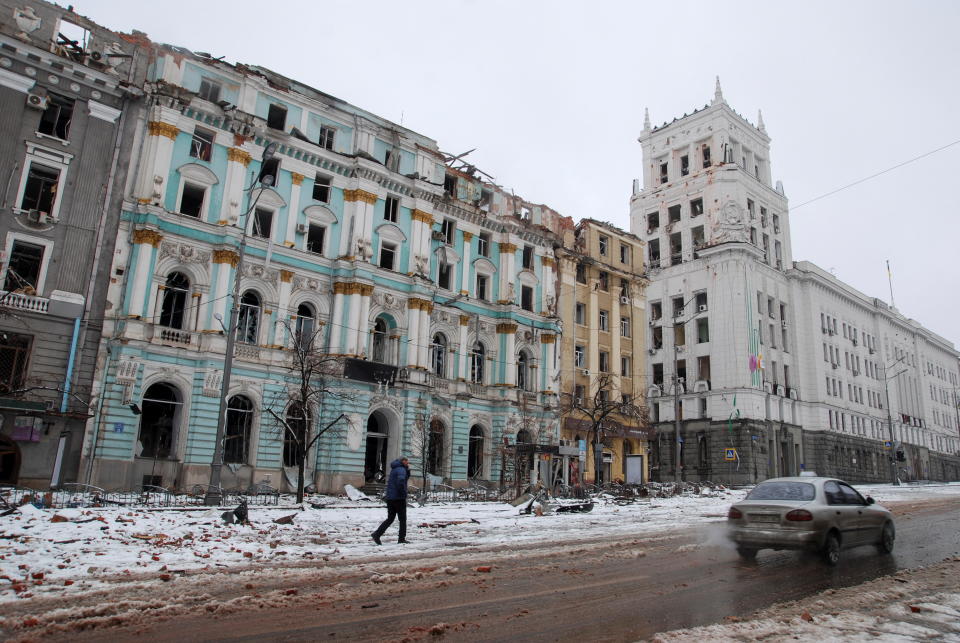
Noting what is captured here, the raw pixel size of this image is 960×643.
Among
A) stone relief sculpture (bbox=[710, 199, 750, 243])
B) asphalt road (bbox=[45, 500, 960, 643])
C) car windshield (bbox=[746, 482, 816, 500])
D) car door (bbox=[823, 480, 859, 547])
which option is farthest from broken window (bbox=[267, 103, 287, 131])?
stone relief sculpture (bbox=[710, 199, 750, 243])

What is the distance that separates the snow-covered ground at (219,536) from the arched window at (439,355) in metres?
15.6

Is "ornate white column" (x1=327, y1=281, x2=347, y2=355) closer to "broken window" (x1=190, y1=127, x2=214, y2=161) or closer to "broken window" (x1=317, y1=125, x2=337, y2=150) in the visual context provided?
"broken window" (x1=317, y1=125, x2=337, y2=150)

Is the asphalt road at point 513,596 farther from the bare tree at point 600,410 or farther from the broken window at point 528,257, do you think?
the broken window at point 528,257

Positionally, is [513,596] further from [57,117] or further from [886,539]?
[57,117]

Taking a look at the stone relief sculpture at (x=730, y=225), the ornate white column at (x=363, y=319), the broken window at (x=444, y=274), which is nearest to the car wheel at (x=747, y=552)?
the ornate white column at (x=363, y=319)

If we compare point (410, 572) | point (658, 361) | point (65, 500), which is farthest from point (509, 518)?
point (658, 361)

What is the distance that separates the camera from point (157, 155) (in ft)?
97.5

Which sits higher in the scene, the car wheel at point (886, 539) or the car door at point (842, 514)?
the car door at point (842, 514)

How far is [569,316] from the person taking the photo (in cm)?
4581

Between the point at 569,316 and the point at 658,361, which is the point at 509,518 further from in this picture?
the point at 658,361

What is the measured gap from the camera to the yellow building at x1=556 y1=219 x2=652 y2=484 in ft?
147

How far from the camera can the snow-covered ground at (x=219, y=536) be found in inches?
383

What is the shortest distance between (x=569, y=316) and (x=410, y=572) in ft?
120

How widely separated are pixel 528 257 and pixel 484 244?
362cm
